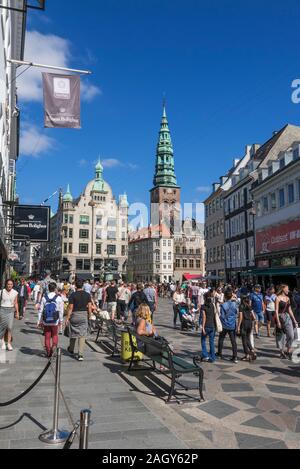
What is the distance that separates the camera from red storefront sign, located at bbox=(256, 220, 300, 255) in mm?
30656

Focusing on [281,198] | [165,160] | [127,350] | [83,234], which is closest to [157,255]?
[83,234]

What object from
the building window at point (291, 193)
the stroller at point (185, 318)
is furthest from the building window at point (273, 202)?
the stroller at point (185, 318)

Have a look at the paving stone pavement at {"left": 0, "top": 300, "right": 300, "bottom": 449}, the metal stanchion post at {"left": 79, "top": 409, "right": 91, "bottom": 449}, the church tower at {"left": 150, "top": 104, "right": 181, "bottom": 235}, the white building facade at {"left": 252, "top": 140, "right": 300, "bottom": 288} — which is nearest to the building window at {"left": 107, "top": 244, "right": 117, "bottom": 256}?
the church tower at {"left": 150, "top": 104, "right": 181, "bottom": 235}

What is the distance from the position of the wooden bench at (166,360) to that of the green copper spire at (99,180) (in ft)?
271

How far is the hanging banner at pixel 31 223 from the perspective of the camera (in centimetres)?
2109

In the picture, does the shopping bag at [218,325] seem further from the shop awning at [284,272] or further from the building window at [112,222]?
the building window at [112,222]

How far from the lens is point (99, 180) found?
3629 inches

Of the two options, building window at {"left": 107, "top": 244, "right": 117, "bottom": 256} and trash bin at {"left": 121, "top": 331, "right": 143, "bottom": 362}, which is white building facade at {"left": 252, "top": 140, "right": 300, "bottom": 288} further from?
building window at {"left": 107, "top": 244, "right": 117, "bottom": 256}

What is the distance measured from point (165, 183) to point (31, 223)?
10541 cm

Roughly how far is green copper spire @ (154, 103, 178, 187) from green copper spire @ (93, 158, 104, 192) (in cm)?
3195
